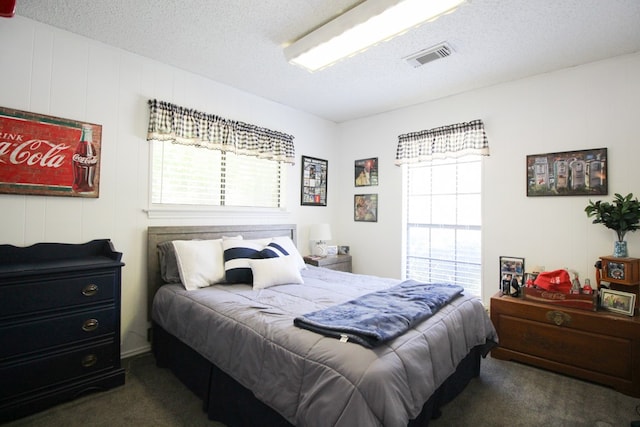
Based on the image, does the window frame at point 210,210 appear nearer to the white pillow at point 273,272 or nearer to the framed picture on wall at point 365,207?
the white pillow at point 273,272

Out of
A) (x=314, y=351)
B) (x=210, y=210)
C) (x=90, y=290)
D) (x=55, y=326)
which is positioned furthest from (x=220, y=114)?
(x=314, y=351)

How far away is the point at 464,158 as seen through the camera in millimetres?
3559

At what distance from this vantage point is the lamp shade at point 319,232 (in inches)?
158

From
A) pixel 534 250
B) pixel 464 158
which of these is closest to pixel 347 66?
pixel 464 158

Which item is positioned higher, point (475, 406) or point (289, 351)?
point (289, 351)

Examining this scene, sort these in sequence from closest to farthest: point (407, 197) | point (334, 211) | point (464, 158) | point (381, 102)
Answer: point (464, 158) < point (381, 102) < point (407, 197) < point (334, 211)

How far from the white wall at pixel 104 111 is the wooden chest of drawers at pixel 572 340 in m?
2.91

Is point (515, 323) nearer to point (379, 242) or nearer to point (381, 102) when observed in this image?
point (379, 242)

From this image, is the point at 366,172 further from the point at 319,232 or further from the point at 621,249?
the point at 621,249

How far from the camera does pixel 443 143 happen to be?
11.7 feet

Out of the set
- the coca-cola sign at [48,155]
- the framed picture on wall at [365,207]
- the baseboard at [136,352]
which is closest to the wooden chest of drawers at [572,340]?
the framed picture on wall at [365,207]

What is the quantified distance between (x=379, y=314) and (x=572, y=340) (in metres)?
1.84

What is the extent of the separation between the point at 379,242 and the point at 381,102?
5.88ft

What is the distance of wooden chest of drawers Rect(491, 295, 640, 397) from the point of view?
7.32ft
